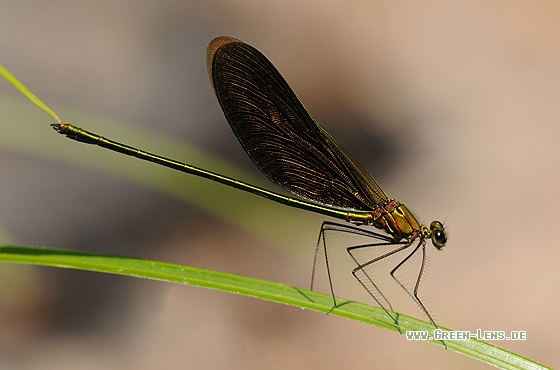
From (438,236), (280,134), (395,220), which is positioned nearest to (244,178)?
(280,134)

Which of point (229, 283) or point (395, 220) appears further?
point (395, 220)

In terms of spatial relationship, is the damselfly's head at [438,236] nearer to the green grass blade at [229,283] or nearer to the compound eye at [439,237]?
the compound eye at [439,237]

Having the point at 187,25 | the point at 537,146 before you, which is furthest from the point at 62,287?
the point at 537,146

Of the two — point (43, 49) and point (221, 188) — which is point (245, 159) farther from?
point (43, 49)

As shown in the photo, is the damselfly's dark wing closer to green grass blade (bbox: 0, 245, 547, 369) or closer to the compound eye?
the compound eye

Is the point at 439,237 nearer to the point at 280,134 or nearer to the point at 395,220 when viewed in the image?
the point at 395,220

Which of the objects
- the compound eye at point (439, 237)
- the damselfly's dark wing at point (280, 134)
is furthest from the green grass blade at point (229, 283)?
the damselfly's dark wing at point (280, 134)

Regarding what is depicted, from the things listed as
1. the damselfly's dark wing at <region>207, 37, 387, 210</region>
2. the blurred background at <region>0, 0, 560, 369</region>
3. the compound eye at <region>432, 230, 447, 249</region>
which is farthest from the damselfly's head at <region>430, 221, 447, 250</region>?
the blurred background at <region>0, 0, 560, 369</region>
